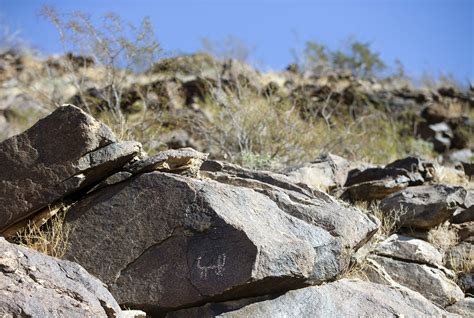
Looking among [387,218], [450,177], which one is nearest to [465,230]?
[387,218]

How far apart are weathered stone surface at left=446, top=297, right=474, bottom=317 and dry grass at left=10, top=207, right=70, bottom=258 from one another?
3907 mm

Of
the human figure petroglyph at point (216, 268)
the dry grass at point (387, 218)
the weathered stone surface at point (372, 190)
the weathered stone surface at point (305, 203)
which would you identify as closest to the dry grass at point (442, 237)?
the dry grass at point (387, 218)

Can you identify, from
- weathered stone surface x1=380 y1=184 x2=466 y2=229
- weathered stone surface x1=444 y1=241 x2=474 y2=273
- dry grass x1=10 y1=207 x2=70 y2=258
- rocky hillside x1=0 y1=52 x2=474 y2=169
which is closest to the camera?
dry grass x1=10 y1=207 x2=70 y2=258

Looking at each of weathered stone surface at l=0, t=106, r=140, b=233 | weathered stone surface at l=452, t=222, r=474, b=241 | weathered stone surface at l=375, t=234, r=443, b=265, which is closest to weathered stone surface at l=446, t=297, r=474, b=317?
weathered stone surface at l=375, t=234, r=443, b=265

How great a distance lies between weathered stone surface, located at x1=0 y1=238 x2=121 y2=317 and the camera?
13.3 feet

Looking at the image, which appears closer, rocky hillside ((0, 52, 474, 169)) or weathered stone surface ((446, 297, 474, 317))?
weathered stone surface ((446, 297, 474, 317))

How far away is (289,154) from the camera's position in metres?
11.9

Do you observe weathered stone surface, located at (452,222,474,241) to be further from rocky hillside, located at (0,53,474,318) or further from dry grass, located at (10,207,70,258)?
dry grass, located at (10,207,70,258)

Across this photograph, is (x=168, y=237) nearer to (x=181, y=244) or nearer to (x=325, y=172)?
(x=181, y=244)

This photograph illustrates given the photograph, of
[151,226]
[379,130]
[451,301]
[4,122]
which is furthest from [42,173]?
[379,130]

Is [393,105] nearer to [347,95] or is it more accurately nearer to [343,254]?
[347,95]

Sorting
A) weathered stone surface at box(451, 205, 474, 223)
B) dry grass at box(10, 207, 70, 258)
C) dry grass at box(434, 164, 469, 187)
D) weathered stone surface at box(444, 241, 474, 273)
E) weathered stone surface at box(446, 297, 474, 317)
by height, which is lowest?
weathered stone surface at box(446, 297, 474, 317)

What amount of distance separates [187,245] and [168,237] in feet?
0.59

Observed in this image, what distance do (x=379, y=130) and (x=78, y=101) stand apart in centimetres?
807
